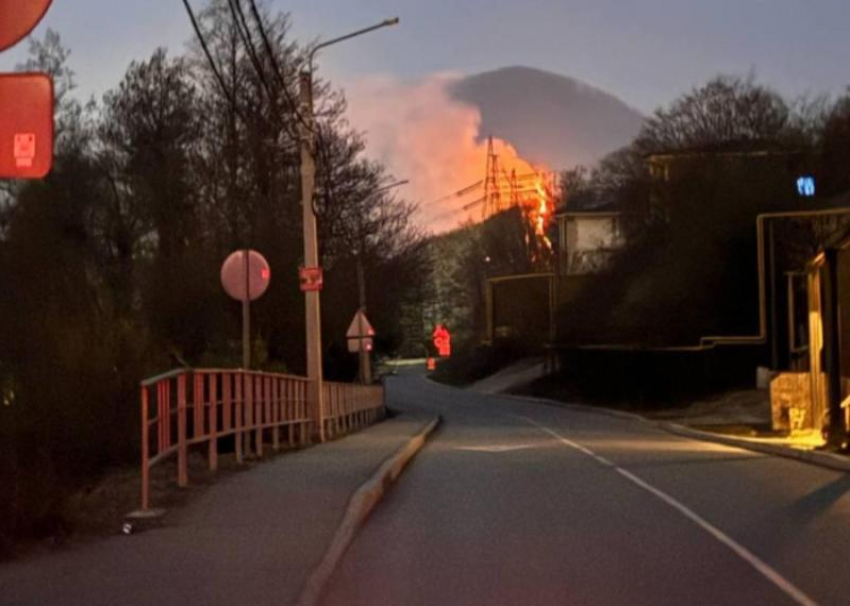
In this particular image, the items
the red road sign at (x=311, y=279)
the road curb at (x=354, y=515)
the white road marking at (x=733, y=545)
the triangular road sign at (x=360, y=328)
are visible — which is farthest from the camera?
the triangular road sign at (x=360, y=328)

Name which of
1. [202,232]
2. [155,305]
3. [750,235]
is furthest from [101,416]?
[750,235]

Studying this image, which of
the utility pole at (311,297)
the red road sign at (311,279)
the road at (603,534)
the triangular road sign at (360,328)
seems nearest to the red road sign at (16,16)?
the road at (603,534)

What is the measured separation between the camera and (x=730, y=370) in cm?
5269

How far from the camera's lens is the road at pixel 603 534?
9.60 metres

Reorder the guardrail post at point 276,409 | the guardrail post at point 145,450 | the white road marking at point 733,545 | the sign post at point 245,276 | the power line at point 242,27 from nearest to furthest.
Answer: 1. the white road marking at point 733,545
2. the guardrail post at point 145,450
3. the power line at point 242,27
4. the sign post at point 245,276
5. the guardrail post at point 276,409

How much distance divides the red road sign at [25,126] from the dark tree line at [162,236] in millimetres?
9611

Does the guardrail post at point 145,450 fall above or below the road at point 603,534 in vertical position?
above

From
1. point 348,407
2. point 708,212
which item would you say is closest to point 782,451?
point 348,407

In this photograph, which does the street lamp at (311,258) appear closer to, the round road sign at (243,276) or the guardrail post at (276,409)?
the guardrail post at (276,409)

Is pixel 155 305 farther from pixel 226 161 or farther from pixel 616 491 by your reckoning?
pixel 616 491

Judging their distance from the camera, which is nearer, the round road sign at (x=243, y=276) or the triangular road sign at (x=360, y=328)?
the round road sign at (x=243, y=276)

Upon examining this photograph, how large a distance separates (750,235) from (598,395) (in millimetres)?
13002

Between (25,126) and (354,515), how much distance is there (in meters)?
6.91

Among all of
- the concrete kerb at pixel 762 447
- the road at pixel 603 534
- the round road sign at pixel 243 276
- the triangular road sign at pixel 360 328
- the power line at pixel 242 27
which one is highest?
the power line at pixel 242 27
